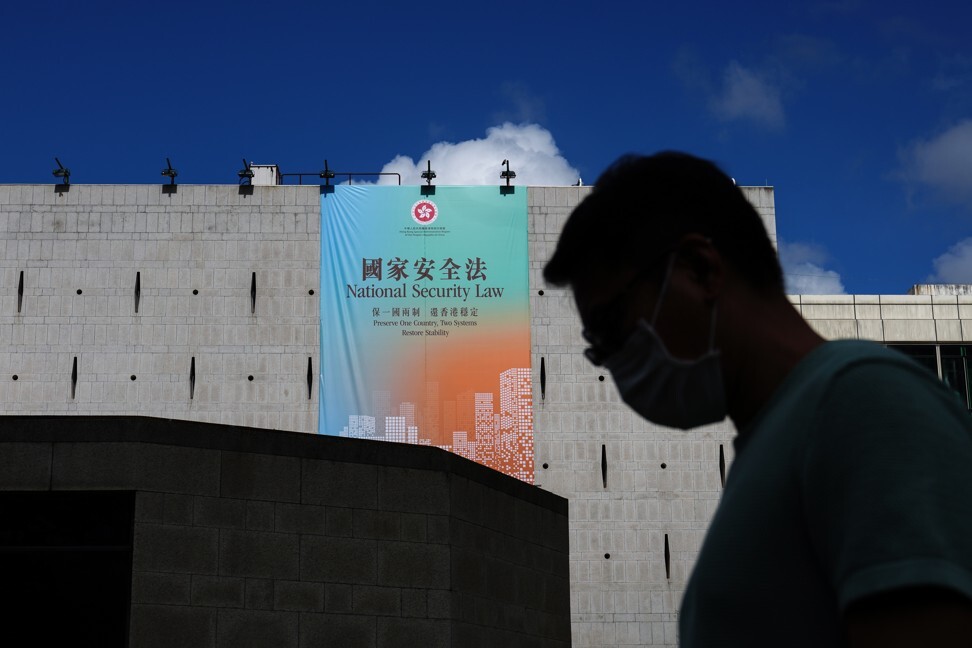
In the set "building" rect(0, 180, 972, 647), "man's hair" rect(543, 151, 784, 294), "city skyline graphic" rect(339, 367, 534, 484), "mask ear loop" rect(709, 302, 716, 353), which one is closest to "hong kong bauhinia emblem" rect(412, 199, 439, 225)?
"building" rect(0, 180, 972, 647)

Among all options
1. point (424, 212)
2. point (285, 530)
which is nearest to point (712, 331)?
point (285, 530)

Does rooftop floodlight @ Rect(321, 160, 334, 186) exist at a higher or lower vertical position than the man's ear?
higher

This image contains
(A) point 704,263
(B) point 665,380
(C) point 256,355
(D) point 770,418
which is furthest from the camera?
(C) point 256,355

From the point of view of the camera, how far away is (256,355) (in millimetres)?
44594

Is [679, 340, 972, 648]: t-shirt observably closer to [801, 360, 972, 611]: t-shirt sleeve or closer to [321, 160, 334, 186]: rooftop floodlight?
[801, 360, 972, 611]: t-shirt sleeve

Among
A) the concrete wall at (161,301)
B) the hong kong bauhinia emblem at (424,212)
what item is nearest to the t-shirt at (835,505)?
the concrete wall at (161,301)

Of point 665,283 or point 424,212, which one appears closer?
point 665,283

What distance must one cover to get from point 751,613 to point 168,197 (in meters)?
46.3

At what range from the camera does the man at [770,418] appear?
1462 millimetres

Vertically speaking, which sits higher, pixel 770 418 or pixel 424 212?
pixel 424 212

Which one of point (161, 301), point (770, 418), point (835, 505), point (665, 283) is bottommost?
point (835, 505)

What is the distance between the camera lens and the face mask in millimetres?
2012

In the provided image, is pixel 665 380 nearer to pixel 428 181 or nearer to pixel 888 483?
pixel 888 483

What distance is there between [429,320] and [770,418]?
42186mm
